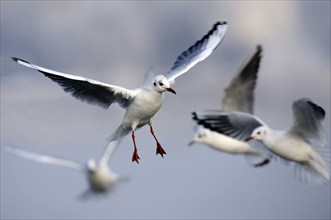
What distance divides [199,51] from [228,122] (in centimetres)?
107

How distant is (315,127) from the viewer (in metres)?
14.0

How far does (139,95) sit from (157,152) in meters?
0.70

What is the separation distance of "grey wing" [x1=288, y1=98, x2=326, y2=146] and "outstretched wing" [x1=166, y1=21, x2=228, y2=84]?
1.29m

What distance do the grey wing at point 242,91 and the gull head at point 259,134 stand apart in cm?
105

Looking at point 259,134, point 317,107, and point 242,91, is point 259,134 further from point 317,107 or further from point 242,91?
point 242,91

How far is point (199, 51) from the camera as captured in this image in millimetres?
14961

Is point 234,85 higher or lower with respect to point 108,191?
higher

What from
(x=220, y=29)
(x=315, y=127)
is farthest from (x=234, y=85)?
(x=315, y=127)

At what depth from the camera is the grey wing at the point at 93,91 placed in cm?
1336

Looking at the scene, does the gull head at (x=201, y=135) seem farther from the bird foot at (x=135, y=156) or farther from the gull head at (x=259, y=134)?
the bird foot at (x=135, y=156)

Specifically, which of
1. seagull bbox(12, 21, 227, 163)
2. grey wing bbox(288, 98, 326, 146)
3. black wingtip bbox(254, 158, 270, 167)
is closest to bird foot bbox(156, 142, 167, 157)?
seagull bbox(12, 21, 227, 163)

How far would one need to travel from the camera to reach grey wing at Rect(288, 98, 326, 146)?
44.8ft

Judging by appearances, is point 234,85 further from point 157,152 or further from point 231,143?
point 157,152

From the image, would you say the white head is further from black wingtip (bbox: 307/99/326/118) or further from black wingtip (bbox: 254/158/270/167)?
black wingtip (bbox: 307/99/326/118)
